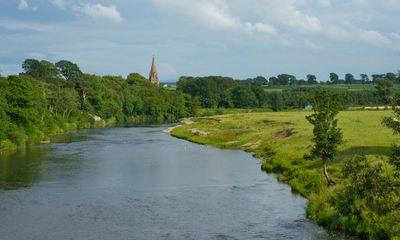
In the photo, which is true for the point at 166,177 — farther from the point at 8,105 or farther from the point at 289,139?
the point at 8,105

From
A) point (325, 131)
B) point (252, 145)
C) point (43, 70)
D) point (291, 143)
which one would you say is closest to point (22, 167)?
point (291, 143)

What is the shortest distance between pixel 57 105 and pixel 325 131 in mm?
100997

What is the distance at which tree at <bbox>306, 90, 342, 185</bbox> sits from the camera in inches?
1905

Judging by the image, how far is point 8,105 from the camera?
94.7 m

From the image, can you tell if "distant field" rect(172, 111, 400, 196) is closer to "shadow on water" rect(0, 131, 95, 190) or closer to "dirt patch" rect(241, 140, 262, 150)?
"dirt patch" rect(241, 140, 262, 150)

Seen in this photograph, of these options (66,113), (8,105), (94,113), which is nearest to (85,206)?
(8,105)

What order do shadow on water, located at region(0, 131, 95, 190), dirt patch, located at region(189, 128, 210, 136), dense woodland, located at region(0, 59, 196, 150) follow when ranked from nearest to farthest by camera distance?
1. shadow on water, located at region(0, 131, 95, 190)
2. dense woodland, located at region(0, 59, 196, 150)
3. dirt patch, located at region(189, 128, 210, 136)

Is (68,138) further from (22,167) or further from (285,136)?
(285,136)

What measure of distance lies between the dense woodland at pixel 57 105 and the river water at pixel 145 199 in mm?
16536

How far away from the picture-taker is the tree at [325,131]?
159 feet

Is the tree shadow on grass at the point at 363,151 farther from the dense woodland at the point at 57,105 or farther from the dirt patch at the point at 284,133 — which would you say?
the dense woodland at the point at 57,105

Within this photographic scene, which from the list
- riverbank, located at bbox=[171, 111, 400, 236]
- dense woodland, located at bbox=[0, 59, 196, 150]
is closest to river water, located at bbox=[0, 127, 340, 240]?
riverbank, located at bbox=[171, 111, 400, 236]

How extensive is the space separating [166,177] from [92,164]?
1446 centimetres

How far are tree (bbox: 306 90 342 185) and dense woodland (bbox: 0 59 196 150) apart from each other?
5597cm
